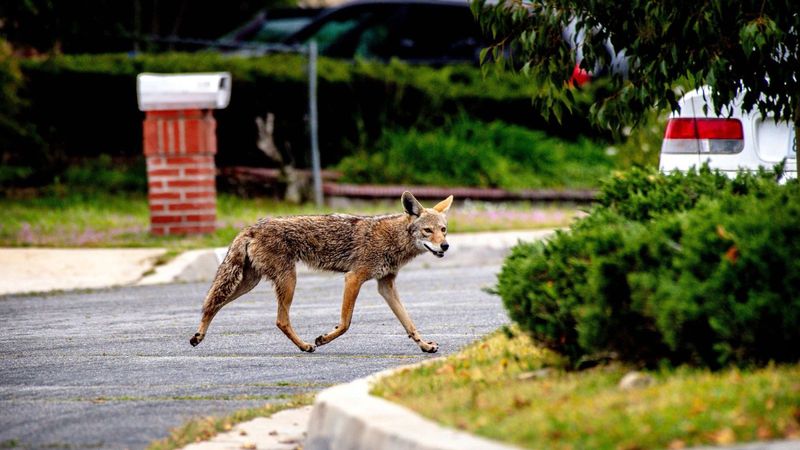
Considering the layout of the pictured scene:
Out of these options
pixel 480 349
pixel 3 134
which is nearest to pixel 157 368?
pixel 480 349

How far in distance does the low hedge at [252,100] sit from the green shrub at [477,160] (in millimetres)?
331

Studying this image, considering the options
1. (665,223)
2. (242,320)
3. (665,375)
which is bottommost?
(242,320)

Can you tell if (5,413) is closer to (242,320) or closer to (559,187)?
(242,320)

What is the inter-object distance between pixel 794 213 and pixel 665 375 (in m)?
0.89

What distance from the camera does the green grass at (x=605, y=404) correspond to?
5.13 meters

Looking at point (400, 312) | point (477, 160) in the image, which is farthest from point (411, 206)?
point (477, 160)

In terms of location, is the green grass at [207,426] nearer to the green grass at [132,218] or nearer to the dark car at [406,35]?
the green grass at [132,218]

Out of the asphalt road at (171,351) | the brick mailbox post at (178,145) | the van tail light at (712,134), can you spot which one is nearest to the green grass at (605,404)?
the asphalt road at (171,351)

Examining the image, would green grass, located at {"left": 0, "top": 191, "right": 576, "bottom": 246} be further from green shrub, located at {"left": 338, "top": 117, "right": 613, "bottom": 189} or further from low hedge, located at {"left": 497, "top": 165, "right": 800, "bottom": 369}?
low hedge, located at {"left": 497, "top": 165, "right": 800, "bottom": 369}

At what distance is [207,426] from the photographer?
22.1ft

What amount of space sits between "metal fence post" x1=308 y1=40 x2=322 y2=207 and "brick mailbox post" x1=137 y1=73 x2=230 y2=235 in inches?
112

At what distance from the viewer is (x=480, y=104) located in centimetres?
1967

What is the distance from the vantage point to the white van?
1120 cm

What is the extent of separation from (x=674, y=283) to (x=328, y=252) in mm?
4087
